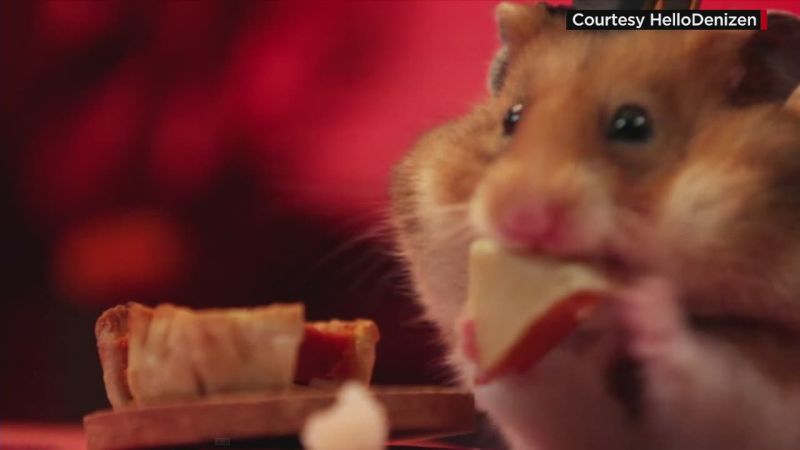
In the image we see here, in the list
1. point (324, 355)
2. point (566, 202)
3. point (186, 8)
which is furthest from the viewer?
point (186, 8)

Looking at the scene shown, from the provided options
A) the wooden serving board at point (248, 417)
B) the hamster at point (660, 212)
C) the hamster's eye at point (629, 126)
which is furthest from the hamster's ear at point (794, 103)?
the wooden serving board at point (248, 417)

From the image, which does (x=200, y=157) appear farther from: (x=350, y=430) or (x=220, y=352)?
(x=350, y=430)

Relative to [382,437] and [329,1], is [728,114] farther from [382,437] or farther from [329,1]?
[329,1]

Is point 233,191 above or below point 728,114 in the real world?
above

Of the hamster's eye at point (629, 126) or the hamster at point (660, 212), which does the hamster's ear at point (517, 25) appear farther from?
the hamster's eye at point (629, 126)

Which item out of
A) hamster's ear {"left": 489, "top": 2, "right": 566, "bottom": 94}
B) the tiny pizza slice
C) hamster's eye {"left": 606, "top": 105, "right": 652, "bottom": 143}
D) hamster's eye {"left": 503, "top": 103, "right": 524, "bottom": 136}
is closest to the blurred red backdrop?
the tiny pizza slice

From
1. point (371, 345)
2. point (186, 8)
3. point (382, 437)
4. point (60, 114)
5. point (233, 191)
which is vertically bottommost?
point (382, 437)

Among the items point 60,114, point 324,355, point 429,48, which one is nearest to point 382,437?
point 324,355
